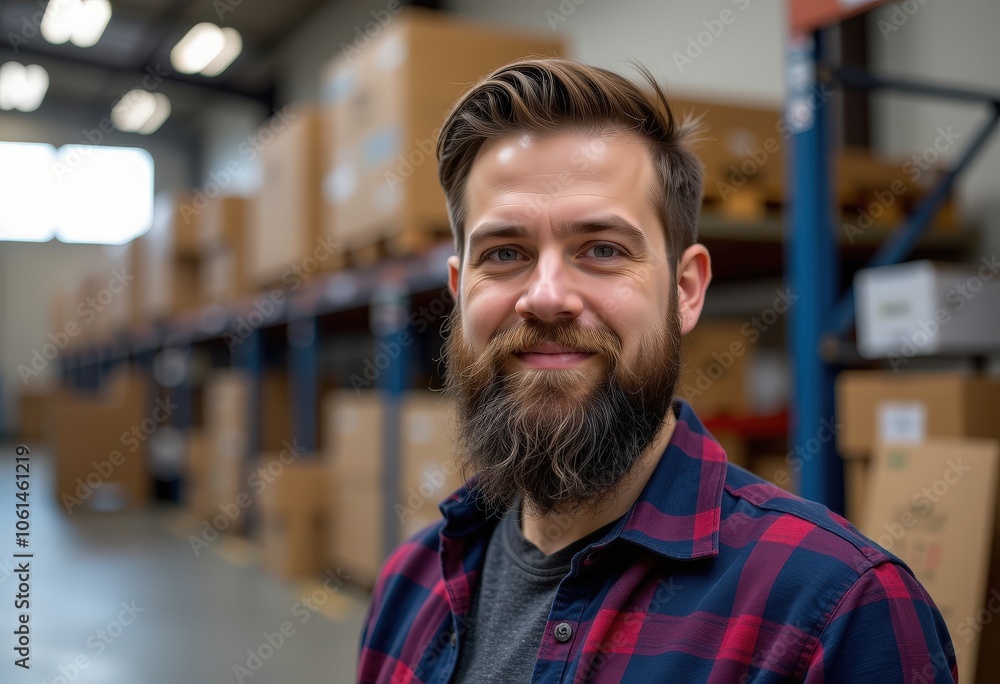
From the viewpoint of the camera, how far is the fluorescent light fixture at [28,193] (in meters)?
12.9

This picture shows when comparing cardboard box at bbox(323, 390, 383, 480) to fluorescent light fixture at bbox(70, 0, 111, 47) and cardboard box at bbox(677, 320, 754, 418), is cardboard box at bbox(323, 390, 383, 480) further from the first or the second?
fluorescent light fixture at bbox(70, 0, 111, 47)

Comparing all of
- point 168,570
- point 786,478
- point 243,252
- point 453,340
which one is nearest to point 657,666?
point 453,340

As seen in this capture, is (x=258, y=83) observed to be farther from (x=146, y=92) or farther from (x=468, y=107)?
(x=468, y=107)

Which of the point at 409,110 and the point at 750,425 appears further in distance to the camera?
the point at 409,110

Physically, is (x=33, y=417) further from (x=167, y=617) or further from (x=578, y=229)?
(x=578, y=229)

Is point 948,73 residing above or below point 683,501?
above

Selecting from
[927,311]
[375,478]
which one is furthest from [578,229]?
[375,478]

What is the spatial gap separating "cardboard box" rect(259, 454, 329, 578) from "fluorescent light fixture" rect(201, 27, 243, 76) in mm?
6749

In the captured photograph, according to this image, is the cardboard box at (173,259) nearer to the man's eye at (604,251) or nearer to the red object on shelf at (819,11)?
the red object on shelf at (819,11)

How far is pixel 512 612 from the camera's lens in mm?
1185

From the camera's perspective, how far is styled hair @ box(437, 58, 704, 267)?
1191 millimetres

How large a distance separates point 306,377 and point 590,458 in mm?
4527

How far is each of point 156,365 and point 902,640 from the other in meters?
9.73

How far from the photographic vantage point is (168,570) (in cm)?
543
